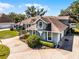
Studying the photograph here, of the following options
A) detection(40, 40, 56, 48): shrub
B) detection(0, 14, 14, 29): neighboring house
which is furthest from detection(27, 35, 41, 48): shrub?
detection(0, 14, 14, 29): neighboring house

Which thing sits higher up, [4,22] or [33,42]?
[4,22]

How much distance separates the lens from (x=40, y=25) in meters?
30.5

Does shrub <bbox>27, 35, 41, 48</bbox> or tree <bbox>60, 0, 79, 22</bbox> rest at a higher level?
tree <bbox>60, 0, 79, 22</bbox>

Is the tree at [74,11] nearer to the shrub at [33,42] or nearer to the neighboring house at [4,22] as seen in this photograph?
the neighboring house at [4,22]

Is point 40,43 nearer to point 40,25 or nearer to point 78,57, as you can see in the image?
point 40,25

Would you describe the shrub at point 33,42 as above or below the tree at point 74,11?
below

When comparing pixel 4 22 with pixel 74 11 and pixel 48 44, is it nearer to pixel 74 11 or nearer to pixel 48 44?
pixel 74 11

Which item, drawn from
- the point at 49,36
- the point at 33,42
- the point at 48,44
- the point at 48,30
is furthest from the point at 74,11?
the point at 33,42

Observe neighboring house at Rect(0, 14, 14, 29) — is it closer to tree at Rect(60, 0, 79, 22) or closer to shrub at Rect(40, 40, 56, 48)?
tree at Rect(60, 0, 79, 22)

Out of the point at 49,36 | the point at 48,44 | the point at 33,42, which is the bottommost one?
the point at 48,44

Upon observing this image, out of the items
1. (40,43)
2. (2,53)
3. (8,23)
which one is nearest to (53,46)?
(40,43)

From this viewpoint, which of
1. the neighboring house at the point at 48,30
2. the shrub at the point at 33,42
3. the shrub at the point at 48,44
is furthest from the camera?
the neighboring house at the point at 48,30

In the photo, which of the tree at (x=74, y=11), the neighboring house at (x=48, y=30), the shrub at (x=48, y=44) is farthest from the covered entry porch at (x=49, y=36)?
the tree at (x=74, y=11)

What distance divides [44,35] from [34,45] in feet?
13.3
